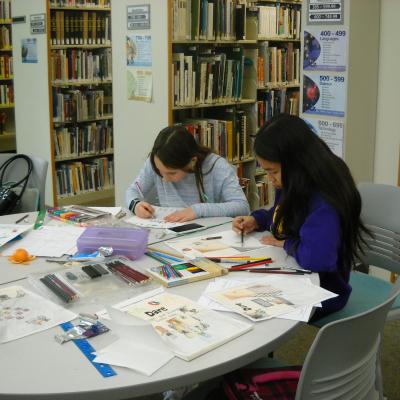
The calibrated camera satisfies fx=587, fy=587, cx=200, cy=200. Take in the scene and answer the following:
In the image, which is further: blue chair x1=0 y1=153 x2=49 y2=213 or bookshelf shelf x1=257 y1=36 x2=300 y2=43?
bookshelf shelf x1=257 y1=36 x2=300 y2=43

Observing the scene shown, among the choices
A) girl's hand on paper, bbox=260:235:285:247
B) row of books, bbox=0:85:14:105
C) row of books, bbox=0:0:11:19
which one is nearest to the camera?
girl's hand on paper, bbox=260:235:285:247

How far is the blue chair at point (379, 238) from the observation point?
7.79 feet

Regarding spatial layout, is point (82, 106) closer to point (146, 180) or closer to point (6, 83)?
point (6, 83)

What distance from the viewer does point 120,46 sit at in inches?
168

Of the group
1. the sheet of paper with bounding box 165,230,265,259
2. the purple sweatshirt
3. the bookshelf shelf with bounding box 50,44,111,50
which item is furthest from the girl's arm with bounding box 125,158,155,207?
the bookshelf shelf with bounding box 50,44,111,50

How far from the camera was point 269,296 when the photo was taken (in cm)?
166

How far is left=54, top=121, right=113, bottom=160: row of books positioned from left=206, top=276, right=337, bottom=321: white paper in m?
4.07

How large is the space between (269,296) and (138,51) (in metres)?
2.84

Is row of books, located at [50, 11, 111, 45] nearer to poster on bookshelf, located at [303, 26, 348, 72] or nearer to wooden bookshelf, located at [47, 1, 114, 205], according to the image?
wooden bookshelf, located at [47, 1, 114, 205]

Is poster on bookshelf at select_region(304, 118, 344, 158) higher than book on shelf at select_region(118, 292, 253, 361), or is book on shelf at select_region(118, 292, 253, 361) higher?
poster on bookshelf at select_region(304, 118, 344, 158)

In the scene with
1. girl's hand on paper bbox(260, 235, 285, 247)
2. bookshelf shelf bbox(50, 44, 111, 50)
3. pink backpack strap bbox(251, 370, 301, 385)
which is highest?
bookshelf shelf bbox(50, 44, 111, 50)

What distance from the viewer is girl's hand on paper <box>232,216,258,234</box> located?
225 centimetres

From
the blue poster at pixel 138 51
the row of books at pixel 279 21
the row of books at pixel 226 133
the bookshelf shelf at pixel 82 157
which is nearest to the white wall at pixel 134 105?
the blue poster at pixel 138 51

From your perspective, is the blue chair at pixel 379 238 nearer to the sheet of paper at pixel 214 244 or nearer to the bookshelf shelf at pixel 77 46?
the sheet of paper at pixel 214 244
